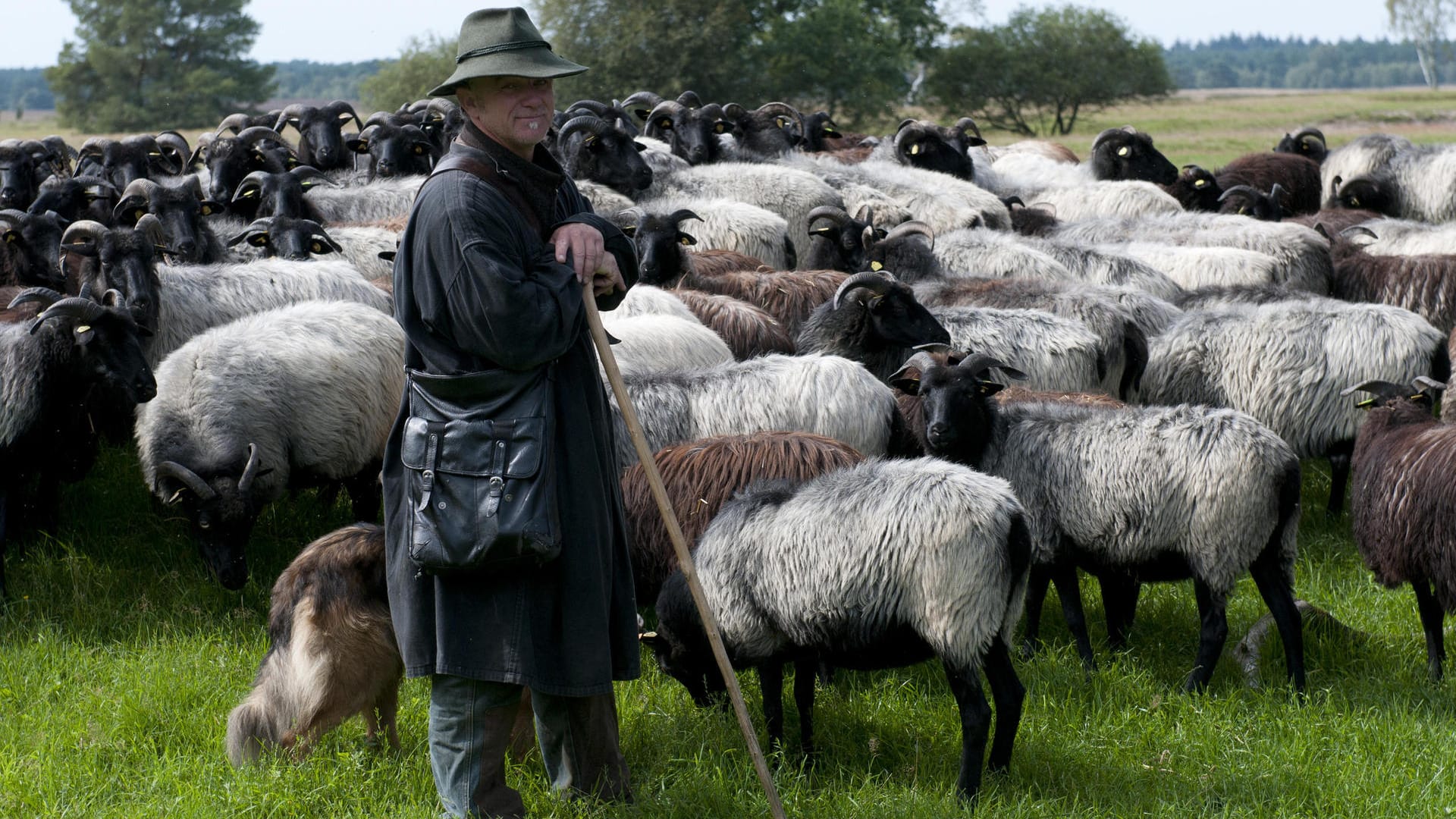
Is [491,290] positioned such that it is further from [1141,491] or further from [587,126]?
[587,126]

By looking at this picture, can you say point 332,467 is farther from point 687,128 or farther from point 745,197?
point 687,128

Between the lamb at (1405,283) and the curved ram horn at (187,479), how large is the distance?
738 centimetres

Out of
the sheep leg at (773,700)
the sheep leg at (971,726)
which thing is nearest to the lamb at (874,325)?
the sheep leg at (773,700)

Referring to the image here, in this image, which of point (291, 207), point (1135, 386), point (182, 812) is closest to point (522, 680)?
point (182, 812)

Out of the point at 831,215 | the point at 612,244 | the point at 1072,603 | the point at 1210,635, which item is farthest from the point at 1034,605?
the point at 831,215

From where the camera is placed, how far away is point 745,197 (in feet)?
37.6

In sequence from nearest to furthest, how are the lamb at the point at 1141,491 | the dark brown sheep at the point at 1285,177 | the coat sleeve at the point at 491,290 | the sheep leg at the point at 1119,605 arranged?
the coat sleeve at the point at 491,290 → the lamb at the point at 1141,491 → the sheep leg at the point at 1119,605 → the dark brown sheep at the point at 1285,177

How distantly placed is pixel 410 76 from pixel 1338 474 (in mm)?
40528

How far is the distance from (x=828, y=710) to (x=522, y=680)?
177 centimetres

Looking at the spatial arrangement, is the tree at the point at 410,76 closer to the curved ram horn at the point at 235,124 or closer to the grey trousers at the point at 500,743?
the curved ram horn at the point at 235,124

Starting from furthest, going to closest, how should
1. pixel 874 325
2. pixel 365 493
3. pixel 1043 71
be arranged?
pixel 1043 71, pixel 874 325, pixel 365 493

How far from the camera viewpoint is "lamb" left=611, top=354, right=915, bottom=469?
6.24 metres

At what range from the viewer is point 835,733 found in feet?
16.0

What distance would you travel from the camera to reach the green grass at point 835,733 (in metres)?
4.29
